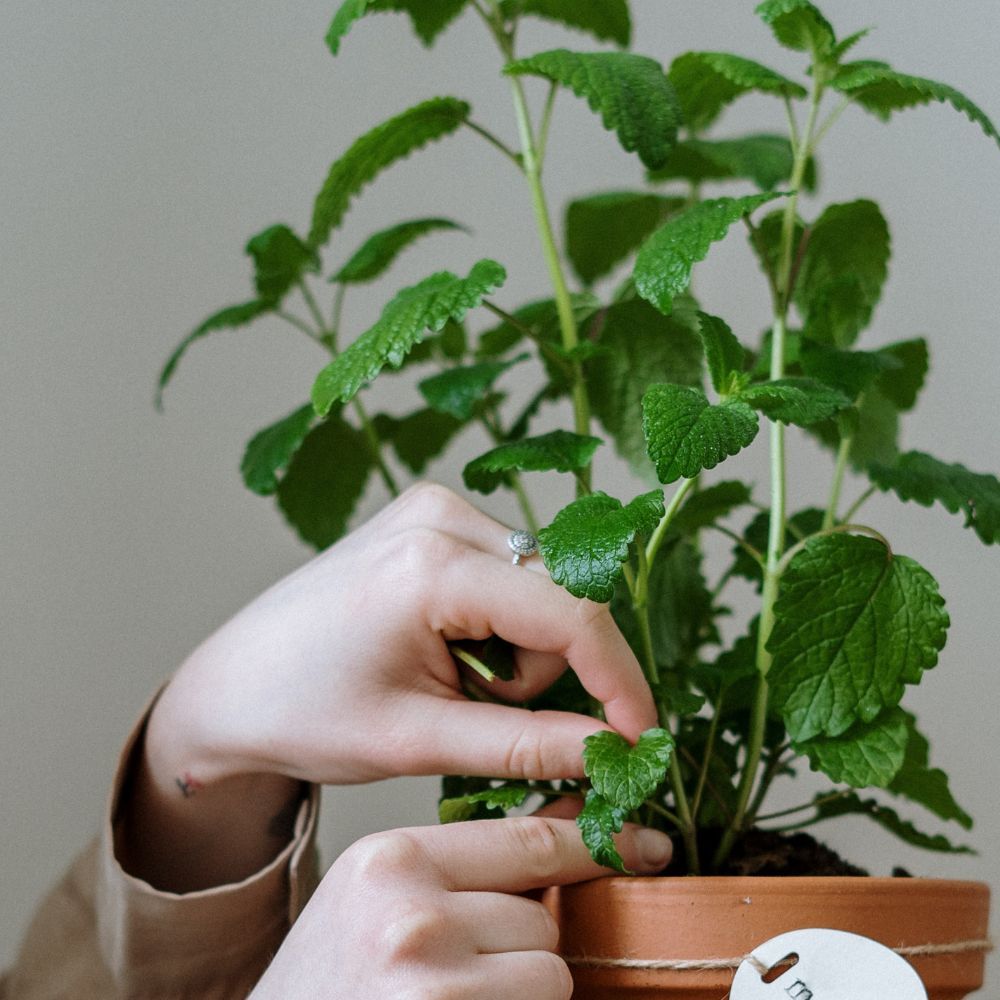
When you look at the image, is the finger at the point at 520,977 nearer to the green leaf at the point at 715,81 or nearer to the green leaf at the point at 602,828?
the green leaf at the point at 602,828

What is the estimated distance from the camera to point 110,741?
5.05 ft

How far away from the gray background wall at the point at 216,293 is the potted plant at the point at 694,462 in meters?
0.54

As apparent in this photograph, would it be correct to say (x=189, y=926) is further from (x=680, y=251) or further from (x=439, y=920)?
(x=680, y=251)

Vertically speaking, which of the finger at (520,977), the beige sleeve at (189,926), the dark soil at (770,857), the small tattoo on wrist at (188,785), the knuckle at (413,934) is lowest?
the beige sleeve at (189,926)

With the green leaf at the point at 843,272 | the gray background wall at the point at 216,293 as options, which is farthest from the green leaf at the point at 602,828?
the gray background wall at the point at 216,293

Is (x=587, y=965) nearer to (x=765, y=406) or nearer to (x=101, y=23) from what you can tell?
(x=765, y=406)

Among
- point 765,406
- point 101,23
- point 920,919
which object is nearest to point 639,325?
point 765,406

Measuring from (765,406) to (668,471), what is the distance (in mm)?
131

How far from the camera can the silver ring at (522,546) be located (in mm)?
745

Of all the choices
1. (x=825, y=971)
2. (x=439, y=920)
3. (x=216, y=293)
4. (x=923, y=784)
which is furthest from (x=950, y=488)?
(x=216, y=293)

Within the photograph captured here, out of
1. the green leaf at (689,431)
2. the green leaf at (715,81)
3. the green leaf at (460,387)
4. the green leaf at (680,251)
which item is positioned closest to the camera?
the green leaf at (689,431)

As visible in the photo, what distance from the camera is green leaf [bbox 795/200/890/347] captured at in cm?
89

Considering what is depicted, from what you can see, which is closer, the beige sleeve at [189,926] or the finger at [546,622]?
the finger at [546,622]

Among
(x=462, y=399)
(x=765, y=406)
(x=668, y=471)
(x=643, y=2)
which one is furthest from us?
(x=643, y=2)
